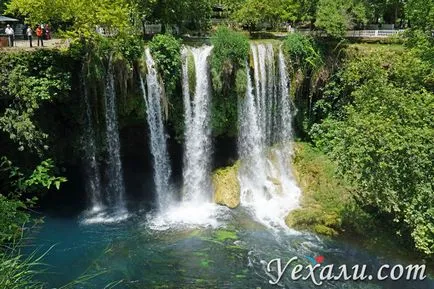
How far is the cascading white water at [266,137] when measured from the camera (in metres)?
21.8

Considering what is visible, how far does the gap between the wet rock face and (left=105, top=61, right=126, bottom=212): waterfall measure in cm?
429

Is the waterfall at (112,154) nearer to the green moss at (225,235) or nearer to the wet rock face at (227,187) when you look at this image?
the wet rock face at (227,187)

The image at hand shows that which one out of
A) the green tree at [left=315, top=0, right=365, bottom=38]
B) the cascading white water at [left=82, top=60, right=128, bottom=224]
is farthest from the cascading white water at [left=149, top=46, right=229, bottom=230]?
the green tree at [left=315, top=0, right=365, bottom=38]

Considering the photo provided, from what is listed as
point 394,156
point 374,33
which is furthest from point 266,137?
point 374,33

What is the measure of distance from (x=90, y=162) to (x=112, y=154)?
1.01 metres

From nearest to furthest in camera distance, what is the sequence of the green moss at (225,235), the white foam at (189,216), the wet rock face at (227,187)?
the green moss at (225,235)
the white foam at (189,216)
the wet rock face at (227,187)

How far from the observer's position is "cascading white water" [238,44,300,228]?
21781 millimetres

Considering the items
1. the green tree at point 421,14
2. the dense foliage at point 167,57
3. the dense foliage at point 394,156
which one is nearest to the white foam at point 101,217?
the dense foliage at point 167,57

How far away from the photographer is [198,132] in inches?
855

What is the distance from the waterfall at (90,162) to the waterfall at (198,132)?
13.0ft

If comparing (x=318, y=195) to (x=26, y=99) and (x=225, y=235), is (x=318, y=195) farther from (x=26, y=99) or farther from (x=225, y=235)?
(x=26, y=99)

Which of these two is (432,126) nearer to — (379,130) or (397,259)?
(379,130)

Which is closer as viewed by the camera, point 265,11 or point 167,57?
point 167,57

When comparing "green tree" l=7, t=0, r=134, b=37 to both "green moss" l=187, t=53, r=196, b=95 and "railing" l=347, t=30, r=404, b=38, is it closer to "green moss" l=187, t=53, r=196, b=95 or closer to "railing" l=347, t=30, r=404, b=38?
"green moss" l=187, t=53, r=196, b=95
